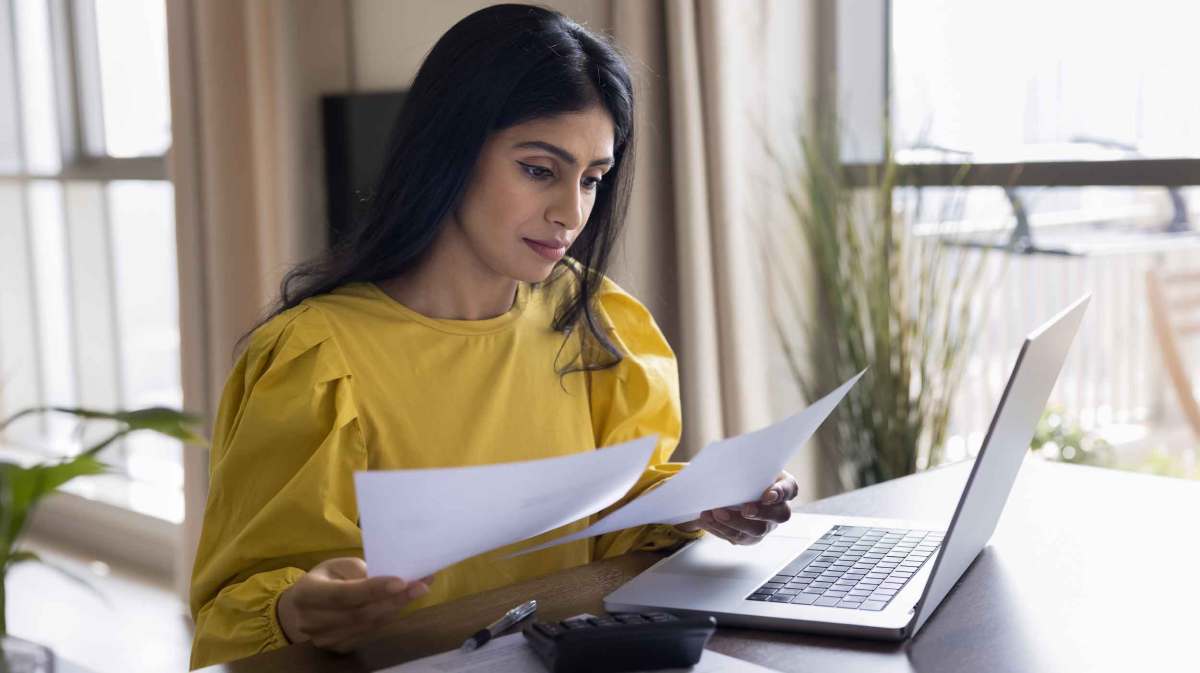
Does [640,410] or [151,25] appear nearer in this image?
[640,410]

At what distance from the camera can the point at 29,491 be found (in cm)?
60

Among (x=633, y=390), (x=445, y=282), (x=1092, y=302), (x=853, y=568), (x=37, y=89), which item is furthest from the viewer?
(x=37, y=89)

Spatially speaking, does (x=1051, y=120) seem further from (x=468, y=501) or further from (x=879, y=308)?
(x=468, y=501)

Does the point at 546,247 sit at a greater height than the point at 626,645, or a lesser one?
greater

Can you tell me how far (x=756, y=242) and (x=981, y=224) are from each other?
0.49 meters

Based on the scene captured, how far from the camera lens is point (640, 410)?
1.56m

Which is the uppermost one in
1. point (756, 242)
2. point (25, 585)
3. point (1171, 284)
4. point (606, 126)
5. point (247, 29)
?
point (247, 29)

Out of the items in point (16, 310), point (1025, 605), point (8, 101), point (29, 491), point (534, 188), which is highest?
point (8, 101)

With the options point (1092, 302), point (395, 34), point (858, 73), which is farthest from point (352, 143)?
point (1092, 302)

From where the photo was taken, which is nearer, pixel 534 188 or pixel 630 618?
pixel 630 618

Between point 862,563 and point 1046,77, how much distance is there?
5.62 feet

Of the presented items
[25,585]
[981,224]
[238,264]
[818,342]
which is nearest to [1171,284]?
[981,224]

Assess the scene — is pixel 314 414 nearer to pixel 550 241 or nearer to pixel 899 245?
pixel 550 241

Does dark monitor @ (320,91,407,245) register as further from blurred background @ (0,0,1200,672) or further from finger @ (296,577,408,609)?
finger @ (296,577,408,609)
